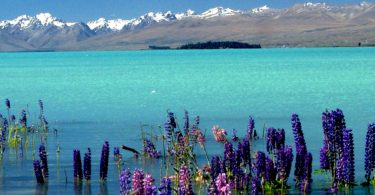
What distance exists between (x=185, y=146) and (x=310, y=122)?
12378mm

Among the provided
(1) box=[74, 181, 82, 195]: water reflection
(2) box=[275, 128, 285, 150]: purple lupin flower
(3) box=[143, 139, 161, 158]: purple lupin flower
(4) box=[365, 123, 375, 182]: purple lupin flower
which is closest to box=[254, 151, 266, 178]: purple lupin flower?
(2) box=[275, 128, 285, 150]: purple lupin flower

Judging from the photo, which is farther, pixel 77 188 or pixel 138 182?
pixel 77 188

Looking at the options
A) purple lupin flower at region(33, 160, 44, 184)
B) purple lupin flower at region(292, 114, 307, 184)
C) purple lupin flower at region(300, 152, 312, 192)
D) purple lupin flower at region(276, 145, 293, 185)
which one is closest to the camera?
purple lupin flower at region(276, 145, 293, 185)

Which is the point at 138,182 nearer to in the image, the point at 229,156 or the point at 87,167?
the point at 229,156

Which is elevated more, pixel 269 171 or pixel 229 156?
pixel 229 156

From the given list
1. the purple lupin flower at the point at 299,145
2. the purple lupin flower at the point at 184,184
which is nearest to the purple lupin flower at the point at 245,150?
the purple lupin flower at the point at 299,145

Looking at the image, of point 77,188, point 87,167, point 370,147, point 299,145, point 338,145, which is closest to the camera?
point 338,145

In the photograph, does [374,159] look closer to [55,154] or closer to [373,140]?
[373,140]

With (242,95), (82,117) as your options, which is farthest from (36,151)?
(242,95)

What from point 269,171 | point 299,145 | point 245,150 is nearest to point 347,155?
point 299,145

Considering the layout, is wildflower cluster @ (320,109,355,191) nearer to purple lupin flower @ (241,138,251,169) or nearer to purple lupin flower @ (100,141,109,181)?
purple lupin flower @ (241,138,251,169)

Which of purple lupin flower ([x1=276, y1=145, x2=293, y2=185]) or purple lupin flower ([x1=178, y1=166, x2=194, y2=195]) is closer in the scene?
purple lupin flower ([x1=178, y1=166, x2=194, y2=195])

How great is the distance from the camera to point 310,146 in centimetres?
1809

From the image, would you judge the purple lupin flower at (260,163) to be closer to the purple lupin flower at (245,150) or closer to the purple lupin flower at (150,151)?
the purple lupin flower at (245,150)
